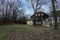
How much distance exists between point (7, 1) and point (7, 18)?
5651mm

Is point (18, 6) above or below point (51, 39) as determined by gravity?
above

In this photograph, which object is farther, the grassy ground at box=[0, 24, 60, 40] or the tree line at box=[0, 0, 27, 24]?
the tree line at box=[0, 0, 27, 24]

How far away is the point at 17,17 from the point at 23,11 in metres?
3.22

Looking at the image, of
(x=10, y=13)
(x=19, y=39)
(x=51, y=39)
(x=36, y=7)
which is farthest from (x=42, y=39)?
(x=10, y=13)

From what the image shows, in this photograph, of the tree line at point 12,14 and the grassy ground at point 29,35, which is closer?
the grassy ground at point 29,35

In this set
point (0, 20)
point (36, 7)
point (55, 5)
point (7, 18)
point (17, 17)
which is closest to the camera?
point (55, 5)

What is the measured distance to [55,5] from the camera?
18.4 metres

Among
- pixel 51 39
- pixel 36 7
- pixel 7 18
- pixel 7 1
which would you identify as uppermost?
pixel 7 1

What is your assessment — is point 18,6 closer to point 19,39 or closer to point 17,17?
point 17,17

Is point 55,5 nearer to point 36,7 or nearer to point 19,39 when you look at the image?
point 19,39

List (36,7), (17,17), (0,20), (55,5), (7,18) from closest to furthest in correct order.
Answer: (55,5)
(36,7)
(0,20)
(7,18)
(17,17)

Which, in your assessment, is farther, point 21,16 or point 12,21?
point 21,16

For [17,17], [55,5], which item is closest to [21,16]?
[17,17]

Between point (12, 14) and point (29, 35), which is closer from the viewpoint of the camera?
Result: point (29, 35)
